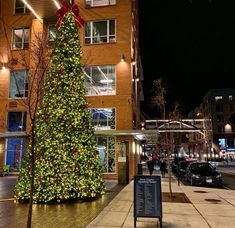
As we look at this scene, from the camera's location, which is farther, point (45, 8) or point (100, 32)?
point (100, 32)

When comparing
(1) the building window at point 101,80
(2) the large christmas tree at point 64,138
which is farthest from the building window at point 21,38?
(2) the large christmas tree at point 64,138

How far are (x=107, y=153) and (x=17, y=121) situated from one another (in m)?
8.67

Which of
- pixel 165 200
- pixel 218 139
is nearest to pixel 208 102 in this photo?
pixel 218 139

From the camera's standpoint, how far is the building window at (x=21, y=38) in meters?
26.7

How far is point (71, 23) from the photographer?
1262 cm

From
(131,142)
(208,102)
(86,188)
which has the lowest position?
(86,188)

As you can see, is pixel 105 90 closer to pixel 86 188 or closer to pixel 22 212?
pixel 86 188

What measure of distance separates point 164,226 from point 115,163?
1516 cm

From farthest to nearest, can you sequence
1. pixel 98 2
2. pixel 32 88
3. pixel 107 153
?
pixel 98 2
pixel 107 153
pixel 32 88

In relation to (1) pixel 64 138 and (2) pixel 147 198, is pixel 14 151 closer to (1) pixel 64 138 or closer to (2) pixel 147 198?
(1) pixel 64 138

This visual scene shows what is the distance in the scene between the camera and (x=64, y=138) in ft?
37.1

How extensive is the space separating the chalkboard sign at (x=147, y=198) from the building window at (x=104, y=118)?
15.9 m

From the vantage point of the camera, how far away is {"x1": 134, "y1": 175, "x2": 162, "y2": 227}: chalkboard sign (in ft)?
24.7

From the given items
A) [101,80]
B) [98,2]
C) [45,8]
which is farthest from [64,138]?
[98,2]
